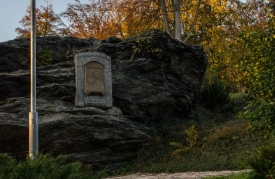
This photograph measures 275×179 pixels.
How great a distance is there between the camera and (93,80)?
14305mm

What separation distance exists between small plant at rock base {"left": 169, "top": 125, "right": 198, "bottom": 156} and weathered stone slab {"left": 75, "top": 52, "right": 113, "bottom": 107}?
255 cm

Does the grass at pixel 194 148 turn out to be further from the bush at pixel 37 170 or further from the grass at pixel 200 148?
the bush at pixel 37 170

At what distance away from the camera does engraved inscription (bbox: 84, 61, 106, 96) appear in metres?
14.2

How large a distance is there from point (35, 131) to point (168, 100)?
6.33 metres

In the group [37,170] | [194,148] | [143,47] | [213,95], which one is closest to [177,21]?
[213,95]

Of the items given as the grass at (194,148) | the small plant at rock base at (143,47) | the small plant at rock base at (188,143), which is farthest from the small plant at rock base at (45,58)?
the small plant at rock base at (188,143)

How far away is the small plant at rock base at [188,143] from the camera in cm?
1351

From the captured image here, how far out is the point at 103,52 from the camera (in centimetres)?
1611

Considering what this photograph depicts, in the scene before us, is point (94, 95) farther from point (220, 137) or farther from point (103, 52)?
point (220, 137)

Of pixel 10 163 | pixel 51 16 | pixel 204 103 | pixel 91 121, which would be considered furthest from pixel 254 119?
pixel 51 16

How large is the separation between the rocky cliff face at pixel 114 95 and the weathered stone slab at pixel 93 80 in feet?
1.03

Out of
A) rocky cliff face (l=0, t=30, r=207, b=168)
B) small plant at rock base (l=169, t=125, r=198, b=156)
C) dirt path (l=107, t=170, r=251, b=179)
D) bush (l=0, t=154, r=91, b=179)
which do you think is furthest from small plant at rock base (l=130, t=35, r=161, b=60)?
bush (l=0, t=154, r=91, b=179)

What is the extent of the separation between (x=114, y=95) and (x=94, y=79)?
39.3 inches

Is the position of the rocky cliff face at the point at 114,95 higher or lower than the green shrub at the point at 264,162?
higher
